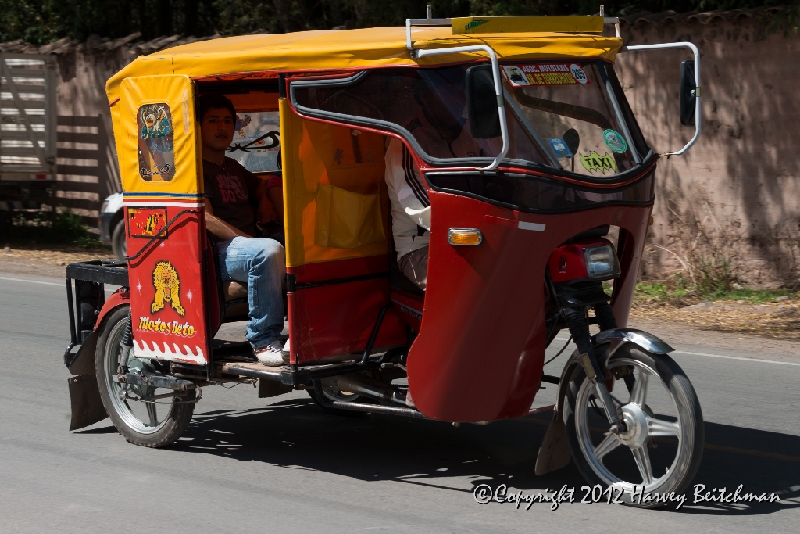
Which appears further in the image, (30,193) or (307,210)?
(30,193)

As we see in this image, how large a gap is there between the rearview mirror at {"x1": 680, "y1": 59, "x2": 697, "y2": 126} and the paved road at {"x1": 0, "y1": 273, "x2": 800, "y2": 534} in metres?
1.80

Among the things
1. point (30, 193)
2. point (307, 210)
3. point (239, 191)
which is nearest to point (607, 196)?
point (307, 210)

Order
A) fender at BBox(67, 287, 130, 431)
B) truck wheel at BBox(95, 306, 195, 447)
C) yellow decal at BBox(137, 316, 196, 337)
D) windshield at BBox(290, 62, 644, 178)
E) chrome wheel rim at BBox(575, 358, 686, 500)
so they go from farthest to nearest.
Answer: fender at BBox(67, 287, 130, 431)
truck wheel at BBox(95, 306, 195, 447)
yellow decal at BBox(137, 316, 196, 337)
windshield at BBox(290, 62, 644, 178)
chrome wheel rim at BBox(575, 358, 686, 500)

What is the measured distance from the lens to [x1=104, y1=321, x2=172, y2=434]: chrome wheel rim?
6.91m

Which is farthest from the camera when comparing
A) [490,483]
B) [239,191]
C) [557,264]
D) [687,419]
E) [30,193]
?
[30,193]

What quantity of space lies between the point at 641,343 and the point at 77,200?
15694mm

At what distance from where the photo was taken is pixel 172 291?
21.4 feet

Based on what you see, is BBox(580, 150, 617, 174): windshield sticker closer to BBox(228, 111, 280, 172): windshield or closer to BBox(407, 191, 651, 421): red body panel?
BBox(407, 191, 651, 421): red body panel

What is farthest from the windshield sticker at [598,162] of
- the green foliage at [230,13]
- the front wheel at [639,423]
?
the green foliage at [230,13]

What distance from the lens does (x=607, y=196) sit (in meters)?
5.52

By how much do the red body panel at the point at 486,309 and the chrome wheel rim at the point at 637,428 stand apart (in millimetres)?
273

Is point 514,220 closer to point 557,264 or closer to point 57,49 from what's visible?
point 557,264

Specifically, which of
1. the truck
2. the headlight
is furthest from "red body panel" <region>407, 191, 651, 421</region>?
the truck

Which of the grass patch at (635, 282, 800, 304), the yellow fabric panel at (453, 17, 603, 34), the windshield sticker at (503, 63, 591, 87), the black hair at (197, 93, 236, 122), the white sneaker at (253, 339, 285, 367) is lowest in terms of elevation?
the grass patch at (635, 282, 800, 304)
